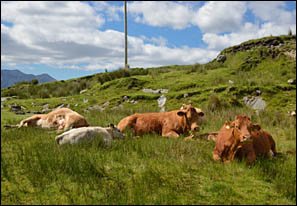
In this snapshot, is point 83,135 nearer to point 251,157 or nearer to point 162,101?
point 251,157

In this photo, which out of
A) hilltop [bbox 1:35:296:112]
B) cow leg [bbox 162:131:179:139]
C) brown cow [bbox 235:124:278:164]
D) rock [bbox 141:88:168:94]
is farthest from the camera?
rock [bbox 141:88:168:94]

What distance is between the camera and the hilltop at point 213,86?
45.3ft

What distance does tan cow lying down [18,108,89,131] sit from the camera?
8.94 m

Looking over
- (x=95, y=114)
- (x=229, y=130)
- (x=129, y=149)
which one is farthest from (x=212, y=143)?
(x=95, y=114)

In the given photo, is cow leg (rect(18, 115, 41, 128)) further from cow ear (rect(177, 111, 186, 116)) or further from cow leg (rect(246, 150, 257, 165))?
cow leg (rect(246, 150, 257, 165))

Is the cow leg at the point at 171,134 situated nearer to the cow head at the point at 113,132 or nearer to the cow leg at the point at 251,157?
the cow head at the point at 113,132

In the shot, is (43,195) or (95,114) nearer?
(43,195)

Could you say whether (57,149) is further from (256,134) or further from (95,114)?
(95,114)

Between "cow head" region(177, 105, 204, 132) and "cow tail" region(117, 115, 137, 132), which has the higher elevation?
"cow head" region(177, 105, 204, 132)

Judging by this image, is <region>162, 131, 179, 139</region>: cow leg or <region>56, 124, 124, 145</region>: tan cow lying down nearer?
<region>56, 124, 124, 145</region>: tan cow lying down

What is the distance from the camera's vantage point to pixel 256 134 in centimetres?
666

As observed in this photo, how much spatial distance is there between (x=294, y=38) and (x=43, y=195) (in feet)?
86.8

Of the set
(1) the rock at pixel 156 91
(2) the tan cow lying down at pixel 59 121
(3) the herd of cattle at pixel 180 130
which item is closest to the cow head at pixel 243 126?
(3) the herd of cattle at pixel 180 130

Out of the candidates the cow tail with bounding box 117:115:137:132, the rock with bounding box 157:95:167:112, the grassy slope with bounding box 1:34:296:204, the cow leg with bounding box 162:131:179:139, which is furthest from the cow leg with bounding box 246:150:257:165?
the rock with bounding box 157:95:167:112
